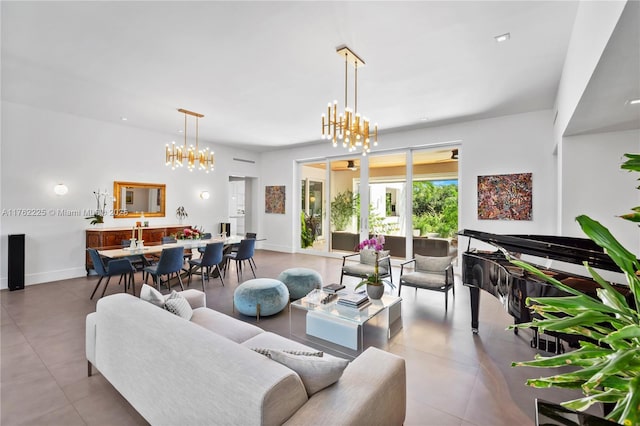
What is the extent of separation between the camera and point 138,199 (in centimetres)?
679

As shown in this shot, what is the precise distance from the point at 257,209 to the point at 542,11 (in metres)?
8.40

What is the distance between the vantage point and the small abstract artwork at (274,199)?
9.19 m

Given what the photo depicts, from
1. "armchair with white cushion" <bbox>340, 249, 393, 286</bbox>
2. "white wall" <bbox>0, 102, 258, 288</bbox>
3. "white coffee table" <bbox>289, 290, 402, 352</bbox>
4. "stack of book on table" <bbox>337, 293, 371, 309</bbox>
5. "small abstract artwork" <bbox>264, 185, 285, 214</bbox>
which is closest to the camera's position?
"white coffee table" <bbox>289, 290, 402, 352</bbox>

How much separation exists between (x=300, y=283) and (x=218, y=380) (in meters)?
3.02

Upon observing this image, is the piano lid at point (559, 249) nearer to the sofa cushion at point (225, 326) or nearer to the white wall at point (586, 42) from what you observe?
the white wall at point (586, 42)

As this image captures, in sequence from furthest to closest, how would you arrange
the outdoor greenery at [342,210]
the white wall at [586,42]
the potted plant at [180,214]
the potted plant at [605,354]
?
the outdoor greenery at [342,210]
the potted plant at [180,214]
the white wall at [586,42]
the potted plant at [605,354]

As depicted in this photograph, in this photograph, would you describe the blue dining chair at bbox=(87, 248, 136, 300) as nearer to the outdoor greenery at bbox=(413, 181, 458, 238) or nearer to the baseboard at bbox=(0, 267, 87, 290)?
the baseboard at bbox=(0, 267, 87, 290)

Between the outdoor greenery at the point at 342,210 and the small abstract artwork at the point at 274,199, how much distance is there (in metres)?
1.81

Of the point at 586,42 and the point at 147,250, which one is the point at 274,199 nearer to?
the point at 147,250

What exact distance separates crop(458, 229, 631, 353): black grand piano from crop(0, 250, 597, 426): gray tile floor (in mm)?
447


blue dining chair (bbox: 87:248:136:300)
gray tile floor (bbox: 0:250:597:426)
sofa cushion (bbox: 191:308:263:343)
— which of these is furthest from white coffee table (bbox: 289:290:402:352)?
blue dining chair (bbox: 87:248:136:300)

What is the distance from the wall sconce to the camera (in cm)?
556

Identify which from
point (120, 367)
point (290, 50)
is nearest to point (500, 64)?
point (290, 50)

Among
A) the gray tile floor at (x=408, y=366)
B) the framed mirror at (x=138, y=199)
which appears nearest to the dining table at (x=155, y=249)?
the gray tile floor at (x=408, y=366)
